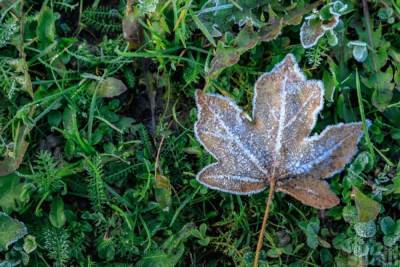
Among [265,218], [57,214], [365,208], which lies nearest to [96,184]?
[57,214]

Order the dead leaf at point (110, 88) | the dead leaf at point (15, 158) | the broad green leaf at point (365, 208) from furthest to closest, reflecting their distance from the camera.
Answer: the dead leaf at point (110, 88) < the dead leaf at point (15, 158) < the broad green leaf at point (365, 208)

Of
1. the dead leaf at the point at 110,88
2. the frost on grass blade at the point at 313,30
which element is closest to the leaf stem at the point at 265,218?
the frost on grass blade at the point at 313,30

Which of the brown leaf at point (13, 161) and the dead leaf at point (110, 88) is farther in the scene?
the dead leaf at point (110, 88)

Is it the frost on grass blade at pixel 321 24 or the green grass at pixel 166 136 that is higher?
the frost on grass blade at pixel 321 24

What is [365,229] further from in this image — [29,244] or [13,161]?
[13,161]

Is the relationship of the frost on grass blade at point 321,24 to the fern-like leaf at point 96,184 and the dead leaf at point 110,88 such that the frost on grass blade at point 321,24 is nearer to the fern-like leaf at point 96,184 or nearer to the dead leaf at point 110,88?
the dead leaf at point 110,88

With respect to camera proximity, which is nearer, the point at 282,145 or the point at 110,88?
the point at 282,145

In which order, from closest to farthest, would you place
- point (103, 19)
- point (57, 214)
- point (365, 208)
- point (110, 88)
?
point (365, 208) < point (57, 214) < point (110, 88) < point (103, 19)

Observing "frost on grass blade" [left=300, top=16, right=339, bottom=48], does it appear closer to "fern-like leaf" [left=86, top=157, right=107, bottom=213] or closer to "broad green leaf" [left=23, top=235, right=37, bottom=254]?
"fern-like leaf" [left=86, top=157, right=107, bottom=213]
